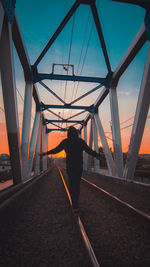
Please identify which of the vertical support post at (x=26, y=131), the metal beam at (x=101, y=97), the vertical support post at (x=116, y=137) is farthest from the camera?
the metal beam at (x=101, y=97)

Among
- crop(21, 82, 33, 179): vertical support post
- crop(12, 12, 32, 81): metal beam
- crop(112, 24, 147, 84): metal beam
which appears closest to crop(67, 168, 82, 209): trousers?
crop(21, 82, 33, 179): vertical support post

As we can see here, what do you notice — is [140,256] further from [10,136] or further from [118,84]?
[118,84]

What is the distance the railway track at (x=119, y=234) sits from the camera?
1.42m

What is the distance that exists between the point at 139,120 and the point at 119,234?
4.65 metres

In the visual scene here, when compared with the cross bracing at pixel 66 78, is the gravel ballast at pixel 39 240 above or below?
below

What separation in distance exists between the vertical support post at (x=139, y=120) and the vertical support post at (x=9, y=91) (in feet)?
15.1

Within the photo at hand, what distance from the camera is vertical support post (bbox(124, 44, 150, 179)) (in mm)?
5121

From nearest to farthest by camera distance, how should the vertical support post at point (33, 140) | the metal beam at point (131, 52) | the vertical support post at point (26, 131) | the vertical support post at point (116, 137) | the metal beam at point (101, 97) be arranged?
the metal beam at point (131, 52) < the vertical support post at point (26, 131) < the vertical support post at point (116, 137) < the vertical support post at point (33, 140) < the metal beam at point (101, 97)

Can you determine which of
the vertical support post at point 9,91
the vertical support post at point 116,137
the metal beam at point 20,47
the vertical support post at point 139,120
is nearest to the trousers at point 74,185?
the vertical support post at point 9,91

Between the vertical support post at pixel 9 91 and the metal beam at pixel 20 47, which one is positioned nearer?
the vertical support post at pixel 9 91

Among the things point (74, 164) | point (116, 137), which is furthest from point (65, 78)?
point (74, 164)

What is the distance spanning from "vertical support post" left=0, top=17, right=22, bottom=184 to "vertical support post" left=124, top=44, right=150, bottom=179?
15.1ft

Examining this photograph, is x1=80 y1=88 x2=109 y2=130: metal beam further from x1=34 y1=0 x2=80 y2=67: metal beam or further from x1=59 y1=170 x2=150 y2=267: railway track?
x1=59 y1=170 x2=150 y2=267: railway track

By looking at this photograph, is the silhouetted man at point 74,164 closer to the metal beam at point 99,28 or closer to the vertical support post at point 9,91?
the vertical support post at point 9,91
